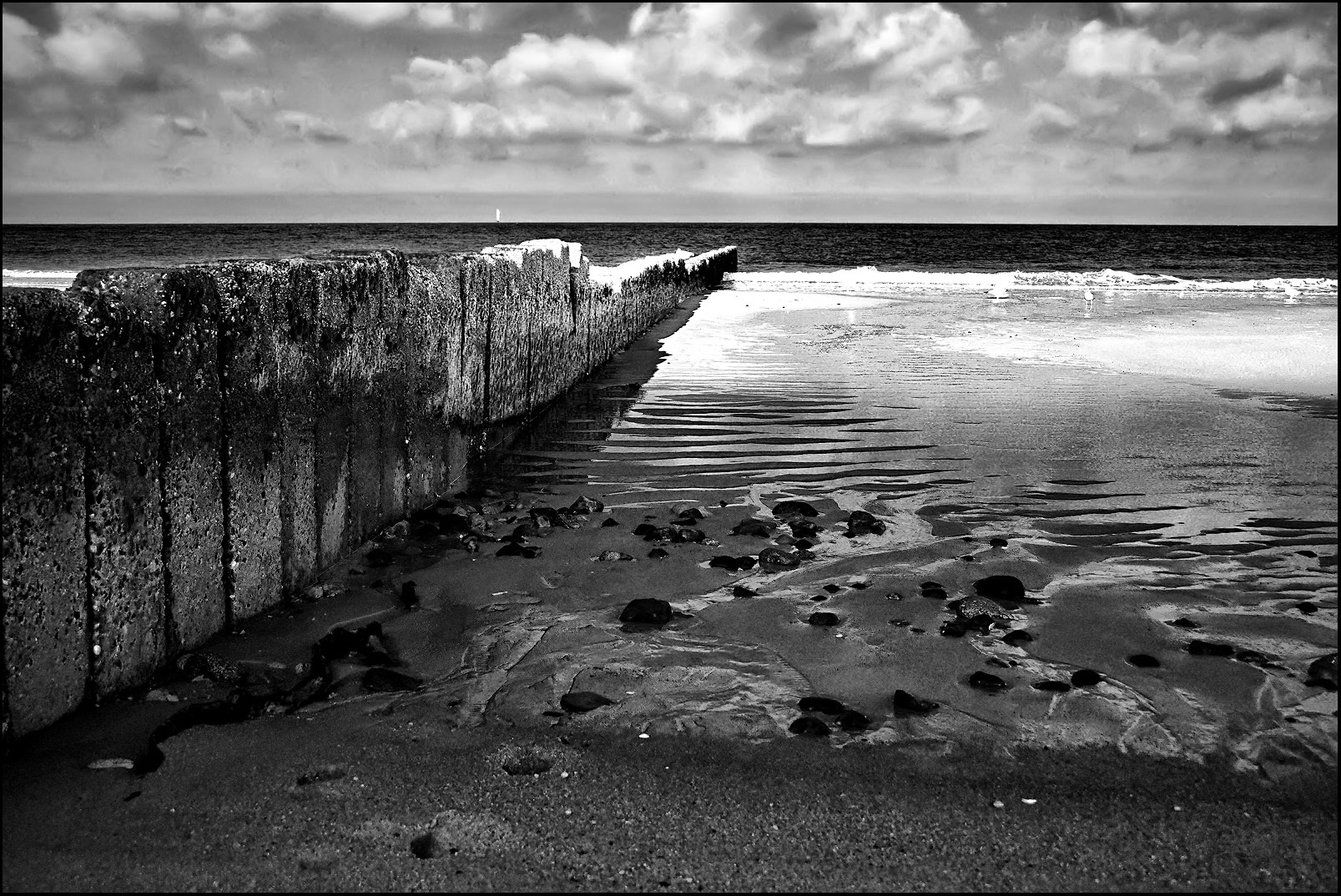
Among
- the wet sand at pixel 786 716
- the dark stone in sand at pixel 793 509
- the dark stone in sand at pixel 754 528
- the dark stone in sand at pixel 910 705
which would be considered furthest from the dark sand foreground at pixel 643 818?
the dark stone in sand at pixel 793 509

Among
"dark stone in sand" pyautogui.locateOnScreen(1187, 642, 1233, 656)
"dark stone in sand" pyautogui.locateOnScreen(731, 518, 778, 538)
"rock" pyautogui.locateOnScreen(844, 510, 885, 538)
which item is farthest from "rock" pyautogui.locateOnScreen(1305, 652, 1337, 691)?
"dark stone in sand" pyautogui.locateOnScreen(731, 518, 778, 538)

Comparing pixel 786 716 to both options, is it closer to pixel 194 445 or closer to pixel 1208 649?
pixel 1208 649

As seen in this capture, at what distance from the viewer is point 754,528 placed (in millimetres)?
5062

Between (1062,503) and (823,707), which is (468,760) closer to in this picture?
(823,707)

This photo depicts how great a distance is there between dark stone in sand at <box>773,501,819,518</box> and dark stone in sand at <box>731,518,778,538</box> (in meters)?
0.18

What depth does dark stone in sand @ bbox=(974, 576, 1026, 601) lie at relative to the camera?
13.5 ft

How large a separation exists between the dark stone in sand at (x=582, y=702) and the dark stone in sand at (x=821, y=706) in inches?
24.6

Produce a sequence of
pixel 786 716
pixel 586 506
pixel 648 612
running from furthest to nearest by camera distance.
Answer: pixel 586 506, pixel 648 612, pixel 786 716

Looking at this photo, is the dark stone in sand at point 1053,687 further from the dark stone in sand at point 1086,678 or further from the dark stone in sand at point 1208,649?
the dark stone in sand at point 1208,649

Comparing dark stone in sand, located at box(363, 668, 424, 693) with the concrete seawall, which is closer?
the concrete seawall

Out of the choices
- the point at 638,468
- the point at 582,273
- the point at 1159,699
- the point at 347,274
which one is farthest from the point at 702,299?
the point at 1159,699

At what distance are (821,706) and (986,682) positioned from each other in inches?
22.8

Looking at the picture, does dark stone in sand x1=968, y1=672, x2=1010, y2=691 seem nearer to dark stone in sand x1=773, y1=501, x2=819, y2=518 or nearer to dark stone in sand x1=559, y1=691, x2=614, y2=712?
dark stone in sand x1=559, y1=691, x2=614, y2=712

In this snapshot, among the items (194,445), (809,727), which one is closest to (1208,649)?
(809,727)
